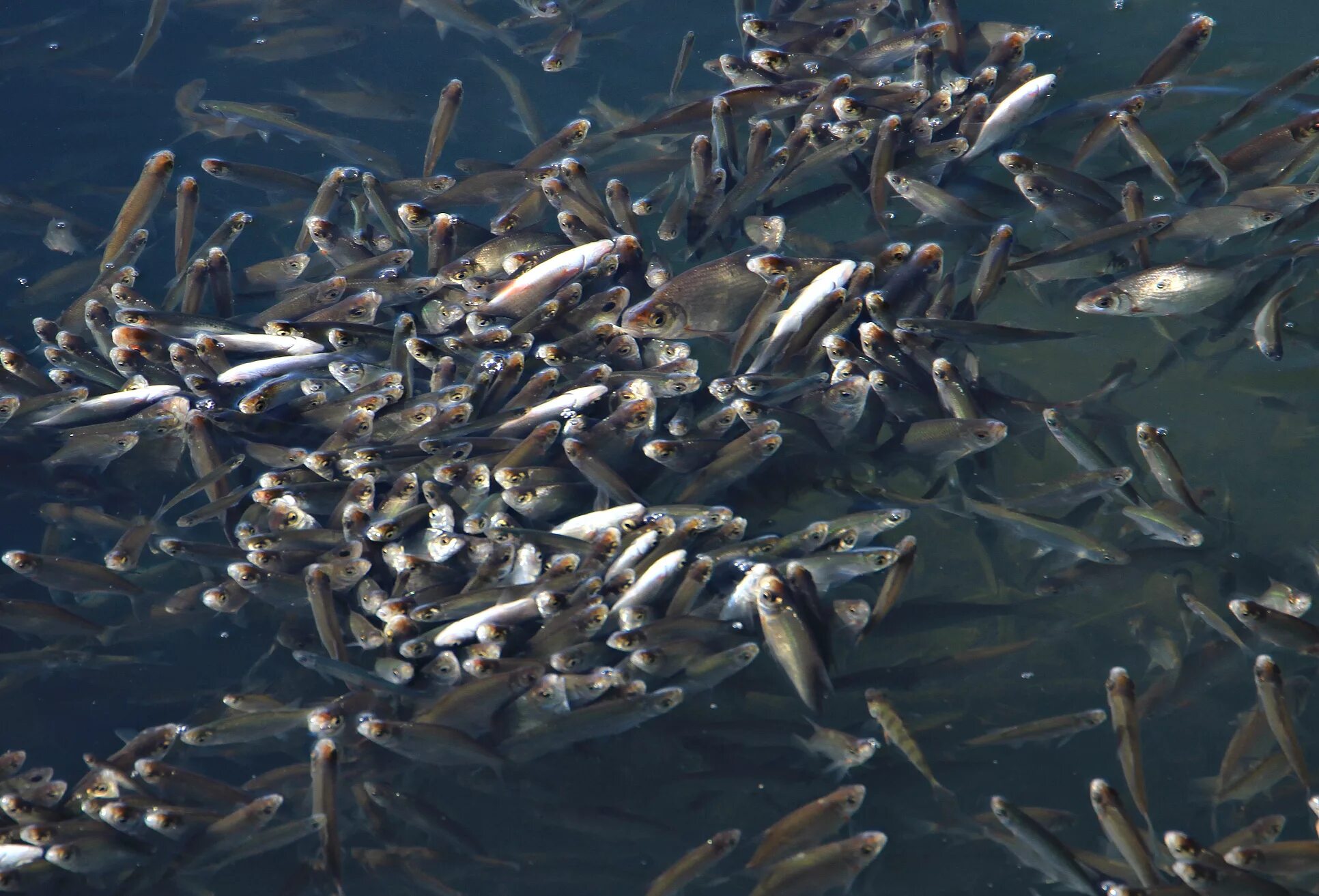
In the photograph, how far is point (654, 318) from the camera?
14.8ft

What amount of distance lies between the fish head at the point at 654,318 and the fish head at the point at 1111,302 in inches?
81.5

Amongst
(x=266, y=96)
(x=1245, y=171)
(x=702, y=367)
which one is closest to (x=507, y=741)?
(x=702, y=367)

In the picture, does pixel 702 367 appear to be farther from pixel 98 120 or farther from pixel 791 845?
pixel 98 120

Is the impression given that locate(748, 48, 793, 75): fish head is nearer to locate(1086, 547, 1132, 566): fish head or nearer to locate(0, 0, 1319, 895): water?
locate(0, 0, 1319, 895): water

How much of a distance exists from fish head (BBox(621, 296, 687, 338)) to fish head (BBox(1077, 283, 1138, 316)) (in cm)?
207

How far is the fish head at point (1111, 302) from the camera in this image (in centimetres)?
446

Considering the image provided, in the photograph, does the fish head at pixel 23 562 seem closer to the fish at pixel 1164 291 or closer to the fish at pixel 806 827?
the fish at pixel 806 827

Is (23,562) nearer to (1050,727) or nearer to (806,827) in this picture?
(806,827)

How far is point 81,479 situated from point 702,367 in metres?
3.65

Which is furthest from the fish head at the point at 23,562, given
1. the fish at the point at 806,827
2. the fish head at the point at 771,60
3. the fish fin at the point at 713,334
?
the fish head at the point at 771,60

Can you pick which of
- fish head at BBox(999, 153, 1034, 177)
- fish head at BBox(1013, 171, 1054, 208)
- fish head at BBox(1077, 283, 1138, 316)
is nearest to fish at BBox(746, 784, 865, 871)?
fish head at BBox(1077, 283, 1138, 316)

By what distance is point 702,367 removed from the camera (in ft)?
→ 17.9

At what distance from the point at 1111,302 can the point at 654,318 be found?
7.62 feet

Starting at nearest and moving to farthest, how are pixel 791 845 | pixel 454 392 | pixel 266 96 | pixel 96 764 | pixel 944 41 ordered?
1. pixel 791 845
2. pixel 96 764
3. pixel 454 392
4. pixel 944 41
5. pixel 266 96
